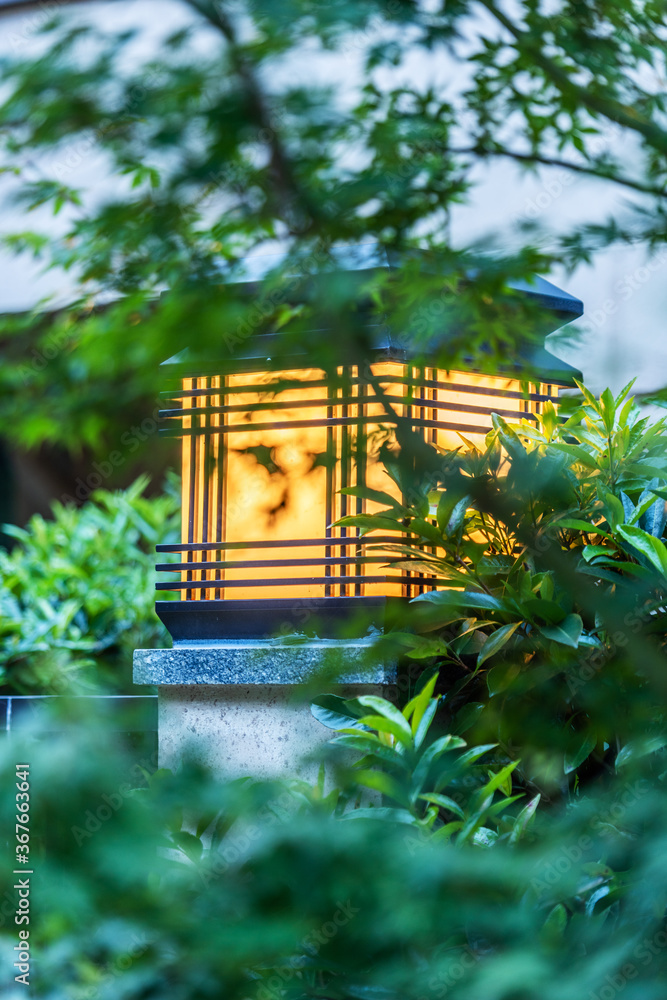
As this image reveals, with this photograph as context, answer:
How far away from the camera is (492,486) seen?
677 millimetres

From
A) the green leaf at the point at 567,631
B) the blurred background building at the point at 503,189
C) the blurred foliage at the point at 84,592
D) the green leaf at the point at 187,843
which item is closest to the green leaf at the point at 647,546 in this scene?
the green leaf at the point at 567,631

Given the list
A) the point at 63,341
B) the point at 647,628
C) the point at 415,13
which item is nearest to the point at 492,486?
the point at 415,13

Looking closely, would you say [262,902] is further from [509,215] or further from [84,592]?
[84,592]

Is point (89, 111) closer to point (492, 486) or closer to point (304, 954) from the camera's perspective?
point (492, 486)

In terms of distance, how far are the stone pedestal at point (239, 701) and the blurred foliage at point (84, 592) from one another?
1731 mm

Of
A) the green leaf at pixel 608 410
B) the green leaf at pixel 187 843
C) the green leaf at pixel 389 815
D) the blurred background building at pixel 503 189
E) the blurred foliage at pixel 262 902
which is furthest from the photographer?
the green leaf at pixel 608 410

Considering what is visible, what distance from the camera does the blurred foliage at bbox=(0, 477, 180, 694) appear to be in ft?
14.4

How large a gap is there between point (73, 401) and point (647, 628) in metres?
1.40

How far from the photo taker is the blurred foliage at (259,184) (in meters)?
0.58

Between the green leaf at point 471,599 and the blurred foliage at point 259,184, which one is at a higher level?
the blurred foliage at point 259,184

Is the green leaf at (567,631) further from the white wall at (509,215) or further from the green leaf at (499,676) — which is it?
the white wall at (509,215)

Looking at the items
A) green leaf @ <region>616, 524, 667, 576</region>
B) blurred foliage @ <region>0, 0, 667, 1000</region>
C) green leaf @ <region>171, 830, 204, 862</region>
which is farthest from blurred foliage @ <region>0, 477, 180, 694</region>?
green leaf @ <region>171, 830, 204, 862</region>

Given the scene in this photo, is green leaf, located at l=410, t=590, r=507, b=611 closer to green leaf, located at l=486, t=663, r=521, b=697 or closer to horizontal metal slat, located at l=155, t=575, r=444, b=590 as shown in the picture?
green leaf, located at l=486, t=663, r=521, b=697

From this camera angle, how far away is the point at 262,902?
0.45 m
